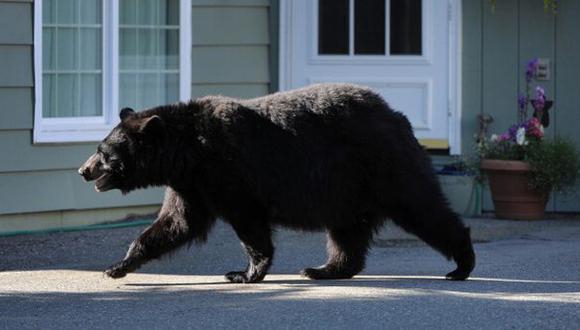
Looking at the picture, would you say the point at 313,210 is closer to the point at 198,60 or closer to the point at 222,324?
the point at 222,324

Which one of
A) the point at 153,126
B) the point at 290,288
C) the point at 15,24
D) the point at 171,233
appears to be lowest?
the point at 290,288

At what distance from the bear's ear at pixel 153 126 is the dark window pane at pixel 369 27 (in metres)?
4.38

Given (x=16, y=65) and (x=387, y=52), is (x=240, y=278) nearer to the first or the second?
(x=16, y=65)

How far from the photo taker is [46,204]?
1054 cm

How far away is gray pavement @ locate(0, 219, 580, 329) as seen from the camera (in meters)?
6.84

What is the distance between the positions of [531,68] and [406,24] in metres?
1.21

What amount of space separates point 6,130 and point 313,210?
3271 mm

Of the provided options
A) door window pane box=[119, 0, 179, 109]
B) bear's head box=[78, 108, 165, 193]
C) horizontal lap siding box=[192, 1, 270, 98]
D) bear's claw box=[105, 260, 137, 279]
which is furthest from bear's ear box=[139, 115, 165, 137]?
horizontal lap siding box=[192, 1, 270, 98]

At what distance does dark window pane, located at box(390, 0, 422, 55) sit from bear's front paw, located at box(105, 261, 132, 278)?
4.62m

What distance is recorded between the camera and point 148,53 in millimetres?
11438

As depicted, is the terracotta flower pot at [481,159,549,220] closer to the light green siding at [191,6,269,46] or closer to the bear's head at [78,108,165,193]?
the light green siding at [191,6,269,46]

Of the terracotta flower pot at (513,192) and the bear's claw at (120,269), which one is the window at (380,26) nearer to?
the terracotta flower pot at (513,192)

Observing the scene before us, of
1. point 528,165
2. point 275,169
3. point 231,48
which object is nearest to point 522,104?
point 528,165

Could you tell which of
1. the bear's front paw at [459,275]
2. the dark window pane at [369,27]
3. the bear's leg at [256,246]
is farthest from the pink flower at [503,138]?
the bear's leg at [256,246]
